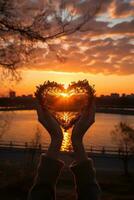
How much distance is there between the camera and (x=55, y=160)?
4168mm

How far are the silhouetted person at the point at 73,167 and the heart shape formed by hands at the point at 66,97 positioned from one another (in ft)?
0.66

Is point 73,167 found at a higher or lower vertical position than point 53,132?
lower

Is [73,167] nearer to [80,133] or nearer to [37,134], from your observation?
[80,133]

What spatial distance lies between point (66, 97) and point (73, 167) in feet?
3.52

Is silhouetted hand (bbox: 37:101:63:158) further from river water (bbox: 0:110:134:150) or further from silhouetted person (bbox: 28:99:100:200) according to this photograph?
river water (bbox: 0:110:134:150)

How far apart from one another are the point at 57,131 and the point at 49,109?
52 centimetres

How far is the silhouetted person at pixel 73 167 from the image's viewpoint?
4.01m

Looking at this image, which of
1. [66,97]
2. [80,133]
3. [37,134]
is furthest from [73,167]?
[37,134]

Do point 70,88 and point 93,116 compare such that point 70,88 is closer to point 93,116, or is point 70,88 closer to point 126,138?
point 93,116

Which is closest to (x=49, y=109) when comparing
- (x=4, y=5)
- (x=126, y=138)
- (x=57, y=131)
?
(x=57, y=131)

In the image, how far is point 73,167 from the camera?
4.17 m

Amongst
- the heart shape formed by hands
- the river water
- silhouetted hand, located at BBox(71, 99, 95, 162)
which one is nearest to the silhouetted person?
silhouetted hand, located at BBox(71, 99, 95, 162)

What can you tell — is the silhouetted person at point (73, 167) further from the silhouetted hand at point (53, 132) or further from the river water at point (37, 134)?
the river water at point (37, 134)

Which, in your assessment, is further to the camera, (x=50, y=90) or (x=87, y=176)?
(x=50, y=90)
